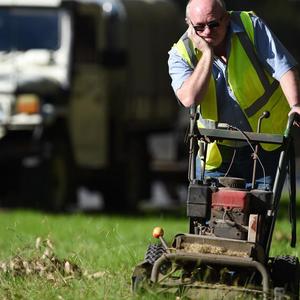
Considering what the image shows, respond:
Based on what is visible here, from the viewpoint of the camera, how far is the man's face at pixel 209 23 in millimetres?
7602

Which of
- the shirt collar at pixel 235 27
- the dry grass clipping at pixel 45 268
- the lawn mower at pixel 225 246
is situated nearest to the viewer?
the lawn mower at pixel 225 246

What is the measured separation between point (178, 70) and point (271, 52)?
0.51 metres

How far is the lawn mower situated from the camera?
23.4 feet

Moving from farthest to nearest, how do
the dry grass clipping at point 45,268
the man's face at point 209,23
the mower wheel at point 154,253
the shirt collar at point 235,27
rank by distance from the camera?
the dry grass clipping at point 45,268 → the shirt collar at point 235,27 → the man's face at point 209,23 → the mower wheel at point 154,253

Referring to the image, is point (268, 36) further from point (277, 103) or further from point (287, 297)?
point (287, 297)

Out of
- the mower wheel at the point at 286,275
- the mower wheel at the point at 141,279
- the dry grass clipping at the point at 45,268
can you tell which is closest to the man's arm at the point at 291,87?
the mower wheel at the point at 286,275

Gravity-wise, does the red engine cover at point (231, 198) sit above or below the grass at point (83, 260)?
above

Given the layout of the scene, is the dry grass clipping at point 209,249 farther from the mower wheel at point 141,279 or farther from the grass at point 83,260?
the grass at point 83,260

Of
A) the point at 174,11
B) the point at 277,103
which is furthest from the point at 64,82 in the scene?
the point at 277,103

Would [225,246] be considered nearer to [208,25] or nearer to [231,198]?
[231,198]

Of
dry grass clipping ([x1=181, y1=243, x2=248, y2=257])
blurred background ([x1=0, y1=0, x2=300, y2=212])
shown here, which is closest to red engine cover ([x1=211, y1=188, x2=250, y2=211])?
dry grass clipping ([x1=181, y1=243, x2=248, y2=257])

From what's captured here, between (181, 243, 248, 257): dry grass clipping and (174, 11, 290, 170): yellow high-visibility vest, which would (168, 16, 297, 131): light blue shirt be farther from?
(181, 243, 248, 257): dry grass clipping

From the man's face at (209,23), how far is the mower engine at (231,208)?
2.76 ft

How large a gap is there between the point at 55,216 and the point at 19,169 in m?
1.76
